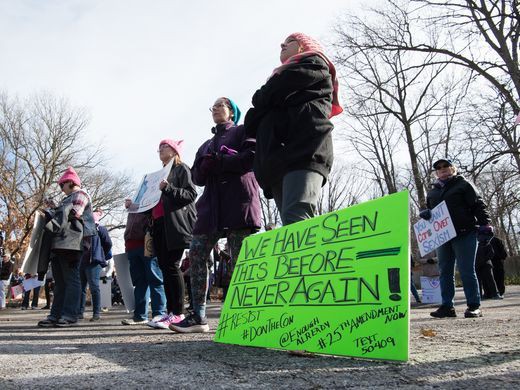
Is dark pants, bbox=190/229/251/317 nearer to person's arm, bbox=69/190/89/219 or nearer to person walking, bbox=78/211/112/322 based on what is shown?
person's arm, bbox=69/190/89/219

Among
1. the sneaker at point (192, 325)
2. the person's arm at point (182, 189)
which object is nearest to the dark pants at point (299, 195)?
the sneaker at point (192, 325)

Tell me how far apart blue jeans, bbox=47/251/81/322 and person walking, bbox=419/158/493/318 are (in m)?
4.02

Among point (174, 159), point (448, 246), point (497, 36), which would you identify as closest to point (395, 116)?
point (497, 36)

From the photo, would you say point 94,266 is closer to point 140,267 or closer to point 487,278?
point 140,267

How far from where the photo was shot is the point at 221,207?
383 centimetres

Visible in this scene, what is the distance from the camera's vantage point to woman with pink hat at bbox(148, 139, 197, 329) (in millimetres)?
4359

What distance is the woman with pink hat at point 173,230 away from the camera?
4.36m

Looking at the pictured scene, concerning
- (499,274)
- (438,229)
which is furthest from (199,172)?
(499,274)

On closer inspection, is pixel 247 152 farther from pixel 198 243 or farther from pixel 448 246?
pixel 448 246

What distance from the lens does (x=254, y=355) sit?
96.4 inches

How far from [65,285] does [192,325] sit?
6.87ft

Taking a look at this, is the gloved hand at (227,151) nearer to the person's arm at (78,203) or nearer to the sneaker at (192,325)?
the sneaker at (192,325)

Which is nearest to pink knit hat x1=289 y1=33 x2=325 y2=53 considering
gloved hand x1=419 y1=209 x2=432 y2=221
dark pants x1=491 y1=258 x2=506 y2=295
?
gloved hand x1=419 y1=209 x2=432 y2=221

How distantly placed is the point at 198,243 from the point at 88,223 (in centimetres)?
244
